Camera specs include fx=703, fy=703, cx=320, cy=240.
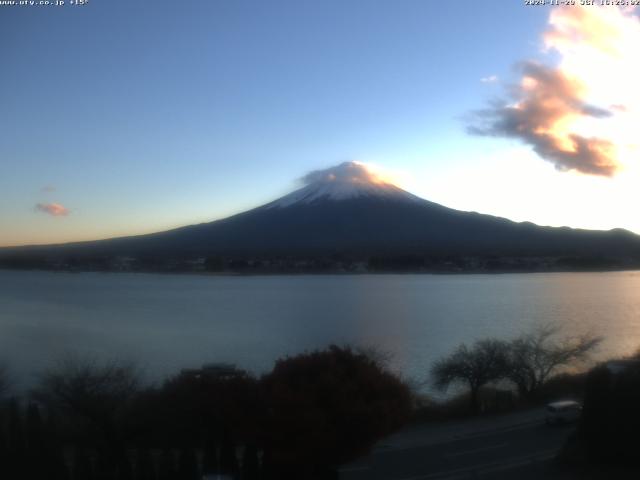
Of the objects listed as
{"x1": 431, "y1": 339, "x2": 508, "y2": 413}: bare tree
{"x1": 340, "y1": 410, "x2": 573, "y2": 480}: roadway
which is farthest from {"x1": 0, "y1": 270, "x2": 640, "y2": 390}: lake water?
{"x1": 340, "y1": 410, "x2": 573, "y2": 480}: roadway

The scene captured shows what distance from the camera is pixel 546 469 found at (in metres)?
6.56

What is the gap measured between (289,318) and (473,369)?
13.6m

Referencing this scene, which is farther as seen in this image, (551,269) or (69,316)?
(551,269)

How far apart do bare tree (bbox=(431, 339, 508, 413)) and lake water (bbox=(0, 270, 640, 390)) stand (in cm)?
165

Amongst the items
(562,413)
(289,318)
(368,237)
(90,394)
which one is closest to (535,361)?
(562,413)

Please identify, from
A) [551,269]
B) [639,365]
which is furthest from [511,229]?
[639,365]

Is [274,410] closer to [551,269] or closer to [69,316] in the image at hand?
[69,316]

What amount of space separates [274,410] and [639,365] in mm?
4117

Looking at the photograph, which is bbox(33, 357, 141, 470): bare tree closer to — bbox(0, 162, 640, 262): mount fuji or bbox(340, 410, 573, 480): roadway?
bbox(340, 410, 573, 480): roadway

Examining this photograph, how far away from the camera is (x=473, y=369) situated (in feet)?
36.4

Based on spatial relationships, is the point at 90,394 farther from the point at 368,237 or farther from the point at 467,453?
the point at 368,237

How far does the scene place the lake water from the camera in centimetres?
1612

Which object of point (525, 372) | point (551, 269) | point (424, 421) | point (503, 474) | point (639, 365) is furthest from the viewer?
point (551, 269)

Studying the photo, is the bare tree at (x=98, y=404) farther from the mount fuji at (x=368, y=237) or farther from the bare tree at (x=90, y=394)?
the mount fuji at (x=368, y=237)
